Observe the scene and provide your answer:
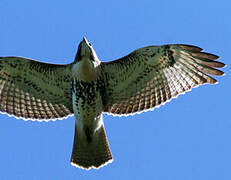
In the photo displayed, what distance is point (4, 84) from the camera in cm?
1446

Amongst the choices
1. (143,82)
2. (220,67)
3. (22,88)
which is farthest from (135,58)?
(22,88)

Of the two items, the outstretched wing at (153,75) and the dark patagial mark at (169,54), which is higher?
the dark patagial mark at (169,54)

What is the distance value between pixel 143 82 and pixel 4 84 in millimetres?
3210

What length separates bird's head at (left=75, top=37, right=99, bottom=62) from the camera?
13461 millimetres

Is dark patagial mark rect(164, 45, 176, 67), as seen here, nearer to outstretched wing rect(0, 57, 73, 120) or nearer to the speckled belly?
the speckled belly

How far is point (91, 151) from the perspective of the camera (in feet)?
46.6

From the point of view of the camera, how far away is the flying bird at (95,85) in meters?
13.8

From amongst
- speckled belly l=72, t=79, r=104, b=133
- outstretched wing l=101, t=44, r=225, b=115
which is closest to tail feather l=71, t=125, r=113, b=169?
speckled belly l=72, t=79, r=104, b=133

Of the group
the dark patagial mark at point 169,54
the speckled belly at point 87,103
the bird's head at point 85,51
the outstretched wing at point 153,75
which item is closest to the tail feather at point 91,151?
the speckled belly at point 87,103

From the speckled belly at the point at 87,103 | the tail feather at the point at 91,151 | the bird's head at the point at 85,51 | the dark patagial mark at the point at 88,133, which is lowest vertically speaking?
the tail feather at the point at 91,151

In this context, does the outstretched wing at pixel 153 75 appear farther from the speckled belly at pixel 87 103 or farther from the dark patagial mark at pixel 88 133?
the dark patagial mark at pixel 88 133

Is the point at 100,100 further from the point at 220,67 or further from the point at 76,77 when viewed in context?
the point at 220,67

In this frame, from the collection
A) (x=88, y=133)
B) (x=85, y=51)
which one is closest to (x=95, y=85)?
(x=85, y=51)

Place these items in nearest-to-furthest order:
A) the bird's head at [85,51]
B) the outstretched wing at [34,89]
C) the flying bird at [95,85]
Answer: the bird's head at [85,51]
the flying bird at [95,85]
the outstretched wing at [34,89]
